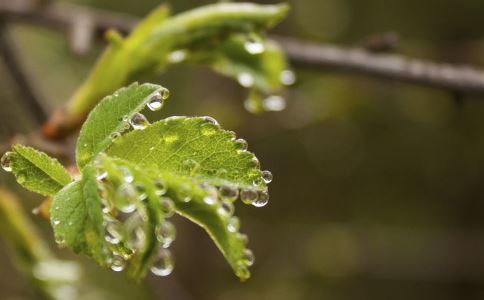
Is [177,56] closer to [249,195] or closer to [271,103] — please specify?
[271,103]

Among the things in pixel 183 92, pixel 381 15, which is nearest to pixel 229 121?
pixel 183 92

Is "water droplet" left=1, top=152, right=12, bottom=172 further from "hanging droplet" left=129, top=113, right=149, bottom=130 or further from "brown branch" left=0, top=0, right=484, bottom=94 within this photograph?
"brown branch" left=0, top=0, right=484, bottom=94

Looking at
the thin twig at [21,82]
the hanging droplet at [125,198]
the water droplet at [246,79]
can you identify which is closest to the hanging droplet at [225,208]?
the hanging droplet at [125,198]

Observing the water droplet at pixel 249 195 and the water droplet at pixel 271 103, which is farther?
the water droplet at pixel 271 103

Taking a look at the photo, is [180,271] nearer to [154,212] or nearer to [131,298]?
[131,298]

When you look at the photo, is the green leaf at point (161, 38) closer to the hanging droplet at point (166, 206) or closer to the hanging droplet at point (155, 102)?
the hanging droplet at point (155, 102)

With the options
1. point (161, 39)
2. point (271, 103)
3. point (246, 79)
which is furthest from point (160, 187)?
point (271, 103)
